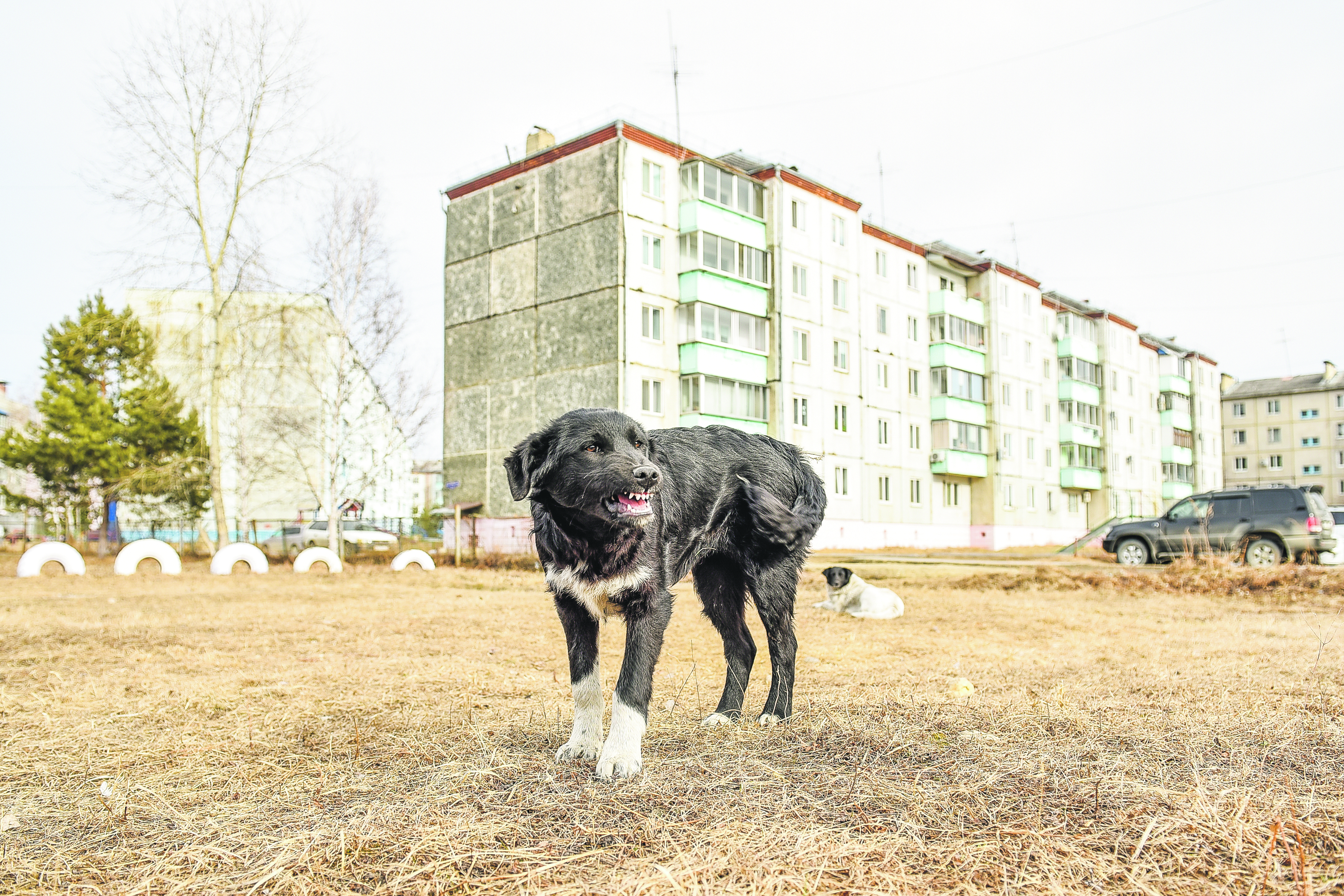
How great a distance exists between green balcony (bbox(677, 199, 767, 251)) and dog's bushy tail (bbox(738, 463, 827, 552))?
3041 centimetres

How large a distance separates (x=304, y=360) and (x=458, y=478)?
36.0 feet

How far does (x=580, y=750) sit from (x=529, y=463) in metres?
1.29

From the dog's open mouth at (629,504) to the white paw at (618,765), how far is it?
3.14 feet

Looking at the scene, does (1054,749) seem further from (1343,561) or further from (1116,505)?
(1116,505)

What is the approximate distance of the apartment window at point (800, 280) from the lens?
1494 inches

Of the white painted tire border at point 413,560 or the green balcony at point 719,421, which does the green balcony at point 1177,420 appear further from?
the white painted tire border at point 413,560

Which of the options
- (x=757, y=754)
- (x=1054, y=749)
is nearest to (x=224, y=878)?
(x=757, y=754)

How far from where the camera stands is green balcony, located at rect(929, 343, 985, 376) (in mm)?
45250

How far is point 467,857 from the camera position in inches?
101

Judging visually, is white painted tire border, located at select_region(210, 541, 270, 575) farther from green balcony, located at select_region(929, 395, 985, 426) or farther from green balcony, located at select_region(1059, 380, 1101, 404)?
green balcony, located at select_region(1059, 380, 1101, 404)

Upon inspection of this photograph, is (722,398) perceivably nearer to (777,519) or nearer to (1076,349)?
(777,519)

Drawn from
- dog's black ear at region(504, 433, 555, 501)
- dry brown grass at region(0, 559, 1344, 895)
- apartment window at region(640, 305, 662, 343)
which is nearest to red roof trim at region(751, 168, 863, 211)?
apartment window at region(640, 305, 662, 343)

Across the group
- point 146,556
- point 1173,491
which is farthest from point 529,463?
point 1173,491

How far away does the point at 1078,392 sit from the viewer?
5419 centimetres
